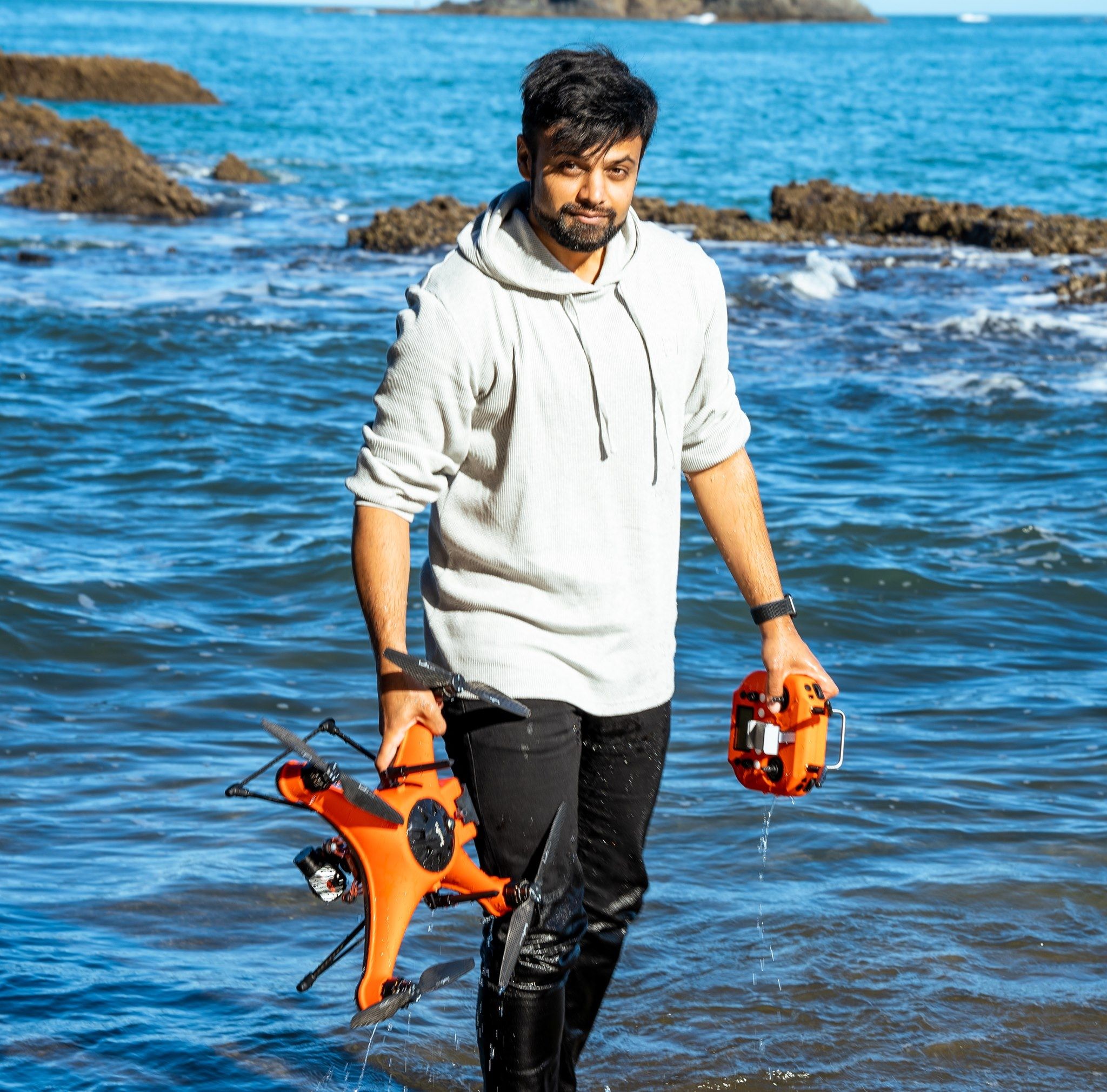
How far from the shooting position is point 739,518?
131 inches

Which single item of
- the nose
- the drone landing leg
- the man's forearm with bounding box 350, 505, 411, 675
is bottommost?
the drone landing leg

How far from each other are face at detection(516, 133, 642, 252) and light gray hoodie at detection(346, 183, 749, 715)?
0.07 meters

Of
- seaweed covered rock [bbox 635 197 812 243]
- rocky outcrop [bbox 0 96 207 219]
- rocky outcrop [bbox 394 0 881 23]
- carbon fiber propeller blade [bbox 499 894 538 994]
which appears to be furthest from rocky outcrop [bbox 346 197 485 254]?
rocky outcrop [bbox 394 0 881 23]

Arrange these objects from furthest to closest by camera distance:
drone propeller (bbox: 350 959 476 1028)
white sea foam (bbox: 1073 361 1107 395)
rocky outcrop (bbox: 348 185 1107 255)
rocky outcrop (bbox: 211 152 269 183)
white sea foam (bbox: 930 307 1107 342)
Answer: rocky outcrop (bbox: 211 152 269 183) < rocky outcrop (bbox: 348 185 1107 255) < white sea foam (bbox: 930 307 1107 342) < white sea foam (bbox: 1073 361 1107 395) < drone propeller (bbox: 350 959 476 1028)

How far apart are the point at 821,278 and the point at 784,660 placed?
1455cm

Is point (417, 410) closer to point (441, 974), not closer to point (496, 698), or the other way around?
point (496, 698)

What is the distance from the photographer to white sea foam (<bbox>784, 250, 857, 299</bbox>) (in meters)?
16.7

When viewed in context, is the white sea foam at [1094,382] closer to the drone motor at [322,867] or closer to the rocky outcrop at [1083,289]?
the rocky outcrop at [1083,289]

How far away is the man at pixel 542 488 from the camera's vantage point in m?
2.79

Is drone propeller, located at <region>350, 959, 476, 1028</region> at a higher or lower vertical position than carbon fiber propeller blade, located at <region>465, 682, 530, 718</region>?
lower

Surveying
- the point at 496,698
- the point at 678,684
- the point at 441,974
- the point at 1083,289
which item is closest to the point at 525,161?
the point at 496,698

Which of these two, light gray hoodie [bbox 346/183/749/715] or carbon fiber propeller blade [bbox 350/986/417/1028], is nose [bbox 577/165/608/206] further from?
carbon fiber propeller blade [bbox 350/986/417/1028]

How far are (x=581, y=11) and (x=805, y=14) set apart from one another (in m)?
31.4

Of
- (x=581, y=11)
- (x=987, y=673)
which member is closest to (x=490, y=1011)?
(x=987, y=673)
